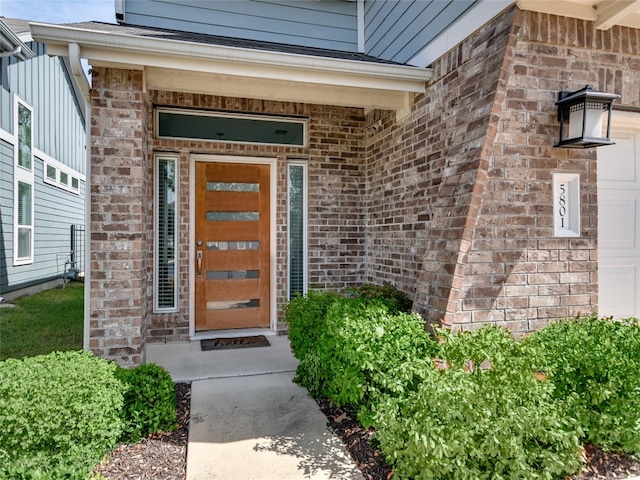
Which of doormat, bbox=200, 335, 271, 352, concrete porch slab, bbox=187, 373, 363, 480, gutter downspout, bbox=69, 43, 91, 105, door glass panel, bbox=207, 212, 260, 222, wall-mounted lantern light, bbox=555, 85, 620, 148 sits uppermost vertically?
gutter downspout, bbox=69, 43, 91, 105

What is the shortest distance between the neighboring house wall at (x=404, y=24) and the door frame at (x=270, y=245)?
1.97 m

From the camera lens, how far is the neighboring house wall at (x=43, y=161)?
694cm

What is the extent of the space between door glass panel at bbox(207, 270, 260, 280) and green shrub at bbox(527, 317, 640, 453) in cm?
342

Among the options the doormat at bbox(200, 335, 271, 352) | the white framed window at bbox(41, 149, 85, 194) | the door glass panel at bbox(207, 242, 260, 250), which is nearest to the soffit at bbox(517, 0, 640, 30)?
the door glass panel at bbox(207, 242, 260, 250)

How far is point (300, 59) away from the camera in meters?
3.50

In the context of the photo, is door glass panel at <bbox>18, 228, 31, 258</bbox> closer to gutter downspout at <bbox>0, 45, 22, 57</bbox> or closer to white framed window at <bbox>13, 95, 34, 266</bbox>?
white framed window at <bbox>13, 95, 34, 266</bbox>

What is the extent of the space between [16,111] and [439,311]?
8.22m

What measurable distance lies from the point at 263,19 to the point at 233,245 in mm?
2985

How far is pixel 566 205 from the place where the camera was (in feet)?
10.3

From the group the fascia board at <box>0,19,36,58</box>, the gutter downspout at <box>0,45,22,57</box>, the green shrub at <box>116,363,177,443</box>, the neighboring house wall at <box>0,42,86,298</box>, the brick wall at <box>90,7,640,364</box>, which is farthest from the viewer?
the neighboring house wall at <box>0,42,86,298</box>

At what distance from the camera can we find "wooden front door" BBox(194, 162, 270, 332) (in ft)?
16.2

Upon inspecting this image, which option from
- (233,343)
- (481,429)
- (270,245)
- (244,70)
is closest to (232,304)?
(233,343)

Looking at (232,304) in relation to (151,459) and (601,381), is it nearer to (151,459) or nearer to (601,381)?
(151,459)

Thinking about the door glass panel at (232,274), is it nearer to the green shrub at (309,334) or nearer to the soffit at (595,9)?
the green shrub at (309,334)
